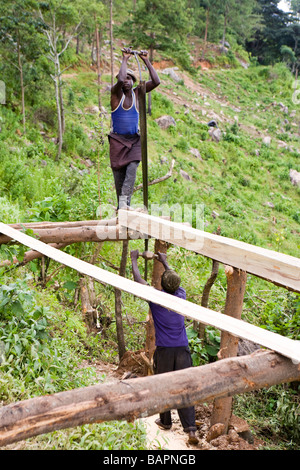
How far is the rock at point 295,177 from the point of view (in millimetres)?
21500

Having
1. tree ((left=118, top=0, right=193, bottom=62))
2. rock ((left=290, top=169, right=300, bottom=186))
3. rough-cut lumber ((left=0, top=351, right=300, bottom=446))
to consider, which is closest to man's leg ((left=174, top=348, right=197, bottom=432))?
rough-cut lumber ((left=0, top=351, right=300, bottom=446))

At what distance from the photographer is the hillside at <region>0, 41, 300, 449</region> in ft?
14.5

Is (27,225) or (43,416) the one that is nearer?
(43,416)

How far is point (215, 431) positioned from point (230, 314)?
3.40ft

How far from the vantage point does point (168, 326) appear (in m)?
3.42

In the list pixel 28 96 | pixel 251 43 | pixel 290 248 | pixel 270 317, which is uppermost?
pixel 251 43

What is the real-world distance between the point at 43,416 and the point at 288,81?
118ft

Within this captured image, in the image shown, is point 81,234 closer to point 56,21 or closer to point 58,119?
point 58,119

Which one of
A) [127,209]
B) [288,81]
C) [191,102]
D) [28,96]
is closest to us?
[127,209]

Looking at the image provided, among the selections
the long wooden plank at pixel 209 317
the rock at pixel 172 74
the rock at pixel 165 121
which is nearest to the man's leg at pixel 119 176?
the long wooden plank at pixel 209 317

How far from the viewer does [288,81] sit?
33.6 m

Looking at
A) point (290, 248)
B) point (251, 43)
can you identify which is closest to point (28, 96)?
point (290, 248)

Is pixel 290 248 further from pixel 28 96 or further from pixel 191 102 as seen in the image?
pixel 191 102

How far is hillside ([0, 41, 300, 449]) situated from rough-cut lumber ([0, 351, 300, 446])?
1.36 metres
